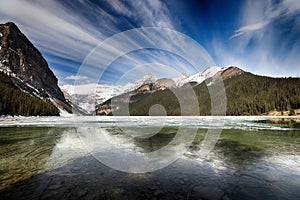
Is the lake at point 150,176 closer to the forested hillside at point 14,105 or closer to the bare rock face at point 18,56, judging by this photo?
the forested hillside at point 14,105

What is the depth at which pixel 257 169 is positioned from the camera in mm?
7469

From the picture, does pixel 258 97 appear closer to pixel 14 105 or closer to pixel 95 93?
pixel 95 93

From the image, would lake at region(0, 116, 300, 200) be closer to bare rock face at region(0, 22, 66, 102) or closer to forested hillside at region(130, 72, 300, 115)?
forested hillside at region(130, 72, 300, 115)

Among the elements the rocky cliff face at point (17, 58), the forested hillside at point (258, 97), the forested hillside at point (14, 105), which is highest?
the rocky cliff face at point (17, 58)

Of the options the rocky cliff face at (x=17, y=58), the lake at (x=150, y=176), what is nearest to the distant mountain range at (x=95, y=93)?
the rocky cliff face at (x=17, y=58)

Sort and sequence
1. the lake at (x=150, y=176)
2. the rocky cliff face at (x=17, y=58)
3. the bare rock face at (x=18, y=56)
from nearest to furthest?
the lake at (x=150, y=176) < the rocky cliff face at (x=17, y=58) < the bare rock face at (x=18, y=56)

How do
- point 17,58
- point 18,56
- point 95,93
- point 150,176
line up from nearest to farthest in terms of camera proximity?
point 150,176 → point 95,93 → point 17,58 → point 18,56

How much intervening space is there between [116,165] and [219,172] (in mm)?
4407

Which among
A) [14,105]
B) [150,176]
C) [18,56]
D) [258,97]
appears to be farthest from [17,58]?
[150,176]

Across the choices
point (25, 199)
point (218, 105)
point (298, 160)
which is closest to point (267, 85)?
point (218, 105)

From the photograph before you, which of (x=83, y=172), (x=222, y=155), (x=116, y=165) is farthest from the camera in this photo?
(x=222, y=155)

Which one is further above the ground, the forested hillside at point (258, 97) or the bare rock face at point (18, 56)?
the bare rock face at point (18, 56)

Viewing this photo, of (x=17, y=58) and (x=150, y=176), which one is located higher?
(x=17, y=58)

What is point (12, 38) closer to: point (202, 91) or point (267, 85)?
point (202, 91)
